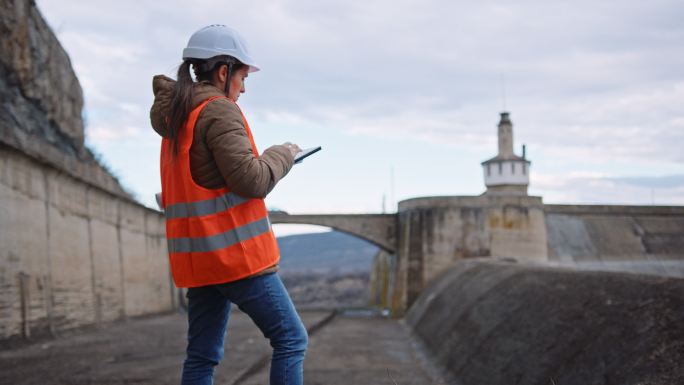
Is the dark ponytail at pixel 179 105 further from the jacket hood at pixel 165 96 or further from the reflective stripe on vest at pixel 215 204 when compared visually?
the reflective stripe on vest at pixel 215 204

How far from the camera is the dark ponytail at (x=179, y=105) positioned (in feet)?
11.6

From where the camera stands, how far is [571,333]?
266 inches

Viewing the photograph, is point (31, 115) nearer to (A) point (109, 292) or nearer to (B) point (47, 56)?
(B) point (47, 56)

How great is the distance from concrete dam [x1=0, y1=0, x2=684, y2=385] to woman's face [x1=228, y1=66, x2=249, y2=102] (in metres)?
3.06

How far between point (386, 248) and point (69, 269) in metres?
19.4

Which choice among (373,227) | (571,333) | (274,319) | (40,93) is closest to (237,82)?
(274,319)

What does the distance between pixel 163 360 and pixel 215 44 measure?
584 centimetres

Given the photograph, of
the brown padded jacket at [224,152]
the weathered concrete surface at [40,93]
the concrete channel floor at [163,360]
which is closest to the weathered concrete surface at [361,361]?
the concrete channel floor at [163,360]

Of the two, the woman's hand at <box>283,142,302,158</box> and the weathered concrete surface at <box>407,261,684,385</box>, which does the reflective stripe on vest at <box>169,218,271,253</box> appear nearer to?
the woman's hand at <box>283,142,302,158</box>

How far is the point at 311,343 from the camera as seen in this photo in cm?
1344

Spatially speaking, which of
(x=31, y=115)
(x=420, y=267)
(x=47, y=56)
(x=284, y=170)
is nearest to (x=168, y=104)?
(x=284, y=170)

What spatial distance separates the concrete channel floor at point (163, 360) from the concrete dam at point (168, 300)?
0.03 m

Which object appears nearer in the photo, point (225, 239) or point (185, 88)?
point (225, 239)

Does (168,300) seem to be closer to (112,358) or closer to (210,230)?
(112,358)
